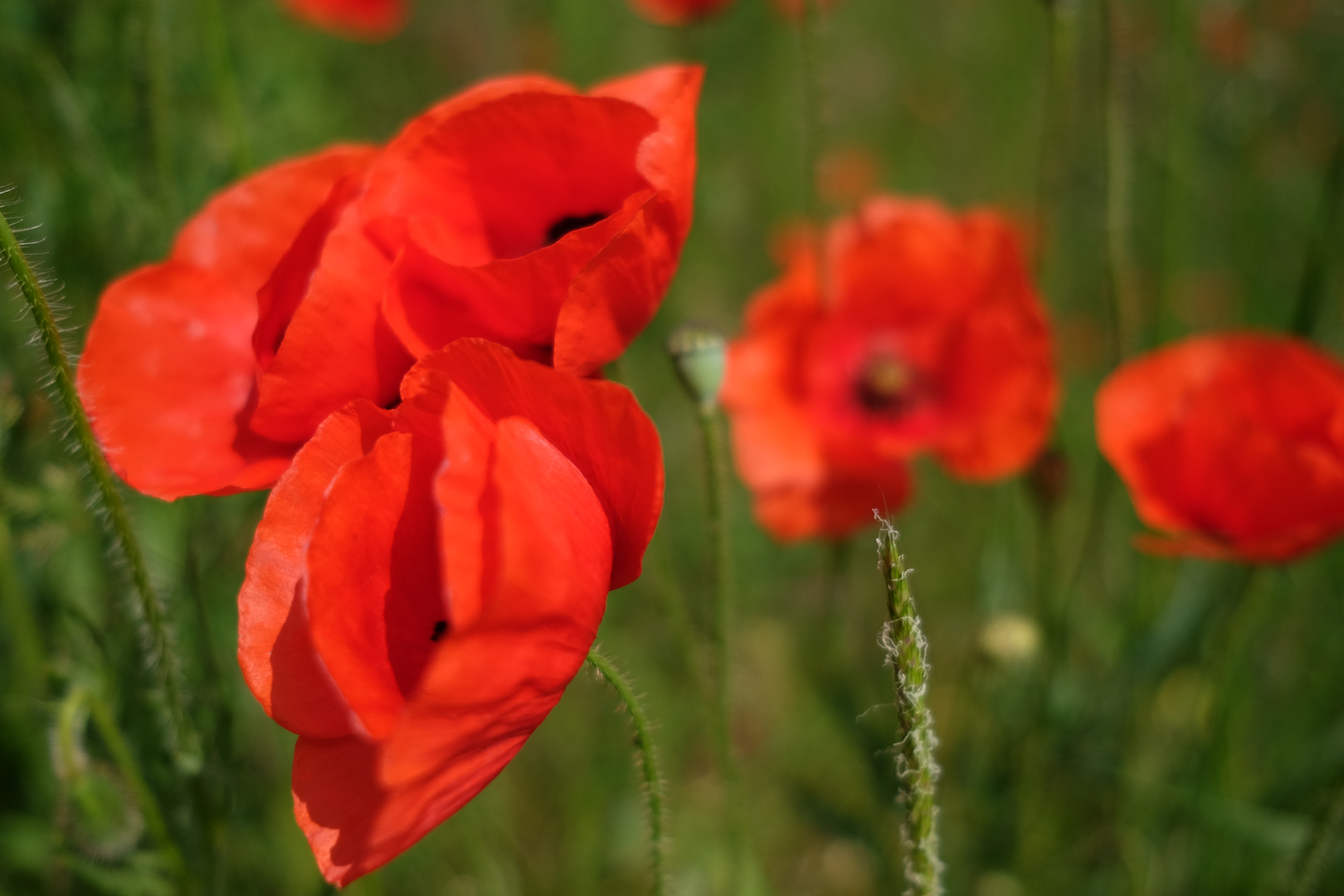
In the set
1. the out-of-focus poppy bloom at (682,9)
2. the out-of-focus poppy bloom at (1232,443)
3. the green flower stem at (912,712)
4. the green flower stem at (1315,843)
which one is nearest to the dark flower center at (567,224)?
the green flower stem at (912,712)

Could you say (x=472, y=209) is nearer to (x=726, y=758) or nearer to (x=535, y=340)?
(x=535, y=340)

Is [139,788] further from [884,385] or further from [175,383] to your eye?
[884,385]

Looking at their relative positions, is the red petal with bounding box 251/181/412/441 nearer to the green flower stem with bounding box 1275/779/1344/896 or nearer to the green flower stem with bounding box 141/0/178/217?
the green flower stem with bounding box 141/0/178/217

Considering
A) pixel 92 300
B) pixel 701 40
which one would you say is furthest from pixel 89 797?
pixel 701 40

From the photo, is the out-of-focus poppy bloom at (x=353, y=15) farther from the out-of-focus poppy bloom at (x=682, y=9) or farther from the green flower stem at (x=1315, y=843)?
the green flower stem at (x=1315, y=843)

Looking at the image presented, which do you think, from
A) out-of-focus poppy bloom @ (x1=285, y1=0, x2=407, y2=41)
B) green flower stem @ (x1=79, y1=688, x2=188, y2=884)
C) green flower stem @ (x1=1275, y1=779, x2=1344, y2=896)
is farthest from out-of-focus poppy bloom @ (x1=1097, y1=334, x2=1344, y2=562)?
out-of-focus poppy bloom @ (x1=285, y1=0, x2=407, y2=41)

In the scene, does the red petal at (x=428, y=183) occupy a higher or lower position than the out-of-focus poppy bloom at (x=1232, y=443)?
higher

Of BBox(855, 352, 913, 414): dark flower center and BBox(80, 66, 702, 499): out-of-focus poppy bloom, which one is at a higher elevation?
BBox(80, 66, 702, 499): out-of-focus poppy bloom
